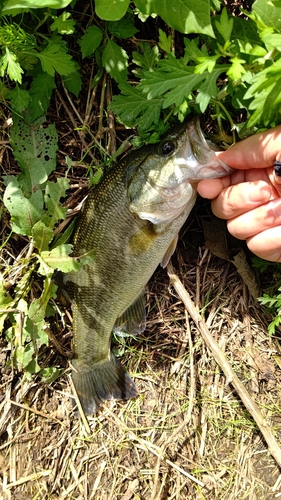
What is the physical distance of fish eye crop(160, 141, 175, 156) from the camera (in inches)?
99.6

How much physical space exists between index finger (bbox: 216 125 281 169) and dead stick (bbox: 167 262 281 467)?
0.96 meters

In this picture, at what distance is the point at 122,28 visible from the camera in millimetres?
2637

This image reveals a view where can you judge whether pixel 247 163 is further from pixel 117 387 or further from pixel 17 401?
pixel 17 401

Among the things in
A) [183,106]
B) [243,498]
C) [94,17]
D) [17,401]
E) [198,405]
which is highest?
[94,17]

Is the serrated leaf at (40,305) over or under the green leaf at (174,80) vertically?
under

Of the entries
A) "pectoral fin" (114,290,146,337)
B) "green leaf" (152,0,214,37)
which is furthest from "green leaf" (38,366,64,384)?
"green leaf" (152,0,214,37)

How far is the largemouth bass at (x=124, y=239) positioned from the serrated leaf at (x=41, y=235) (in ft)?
0.61

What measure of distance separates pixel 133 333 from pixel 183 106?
1569mm

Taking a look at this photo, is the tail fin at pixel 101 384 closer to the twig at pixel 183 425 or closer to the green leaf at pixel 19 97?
the twig at pixel 183 425

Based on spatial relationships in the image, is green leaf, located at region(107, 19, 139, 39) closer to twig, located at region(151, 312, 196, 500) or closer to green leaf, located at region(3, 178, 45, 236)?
green leaf, located at region(3, 178, 45, 236)

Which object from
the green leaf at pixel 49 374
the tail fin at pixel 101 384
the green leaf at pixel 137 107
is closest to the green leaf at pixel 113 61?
the green leaf at pixel 137 107

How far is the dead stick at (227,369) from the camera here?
310 centimetres

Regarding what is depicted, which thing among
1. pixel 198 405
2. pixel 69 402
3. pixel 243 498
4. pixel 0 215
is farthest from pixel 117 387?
pixel 0 215

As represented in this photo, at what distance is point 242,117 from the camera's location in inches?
108
